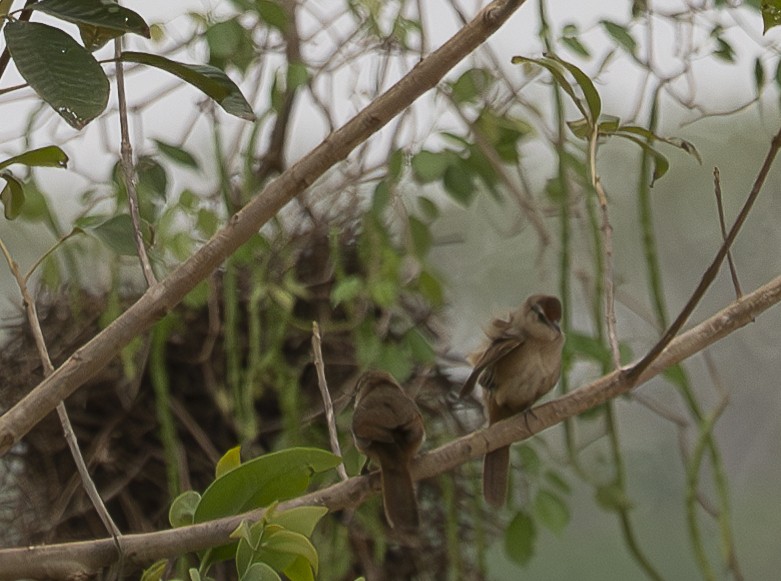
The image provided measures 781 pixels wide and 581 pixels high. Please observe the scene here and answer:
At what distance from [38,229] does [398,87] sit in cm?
123

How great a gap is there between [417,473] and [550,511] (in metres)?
0.59

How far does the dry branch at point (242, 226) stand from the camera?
1.83 feet

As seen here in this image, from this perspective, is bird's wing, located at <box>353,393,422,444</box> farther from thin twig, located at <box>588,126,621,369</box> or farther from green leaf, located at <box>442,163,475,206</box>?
green leaf, located at <box>442,163,475,206</box>

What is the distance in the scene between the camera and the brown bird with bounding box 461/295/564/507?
3.18 ft

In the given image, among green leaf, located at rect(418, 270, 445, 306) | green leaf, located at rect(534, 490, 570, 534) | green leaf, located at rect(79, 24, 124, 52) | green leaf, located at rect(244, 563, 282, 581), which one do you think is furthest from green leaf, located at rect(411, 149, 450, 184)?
green leaf, located at rect(244, 563, 282, 581)

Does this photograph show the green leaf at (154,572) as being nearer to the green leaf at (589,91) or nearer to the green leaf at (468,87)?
the green leaf at (589,91)

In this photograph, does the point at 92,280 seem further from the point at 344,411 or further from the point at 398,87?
the point at 398,87

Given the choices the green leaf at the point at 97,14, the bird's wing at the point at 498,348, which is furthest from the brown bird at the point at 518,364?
the green leaf at the point at 97,14

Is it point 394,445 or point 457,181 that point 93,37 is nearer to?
point 394,445

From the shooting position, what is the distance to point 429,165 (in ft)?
4.13

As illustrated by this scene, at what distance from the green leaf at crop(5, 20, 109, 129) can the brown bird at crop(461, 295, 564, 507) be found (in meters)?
0.51

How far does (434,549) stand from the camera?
4.14 feet

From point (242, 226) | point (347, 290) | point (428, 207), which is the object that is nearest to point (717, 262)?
point (242, 226)

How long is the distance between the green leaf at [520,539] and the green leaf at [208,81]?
83 centimetres
